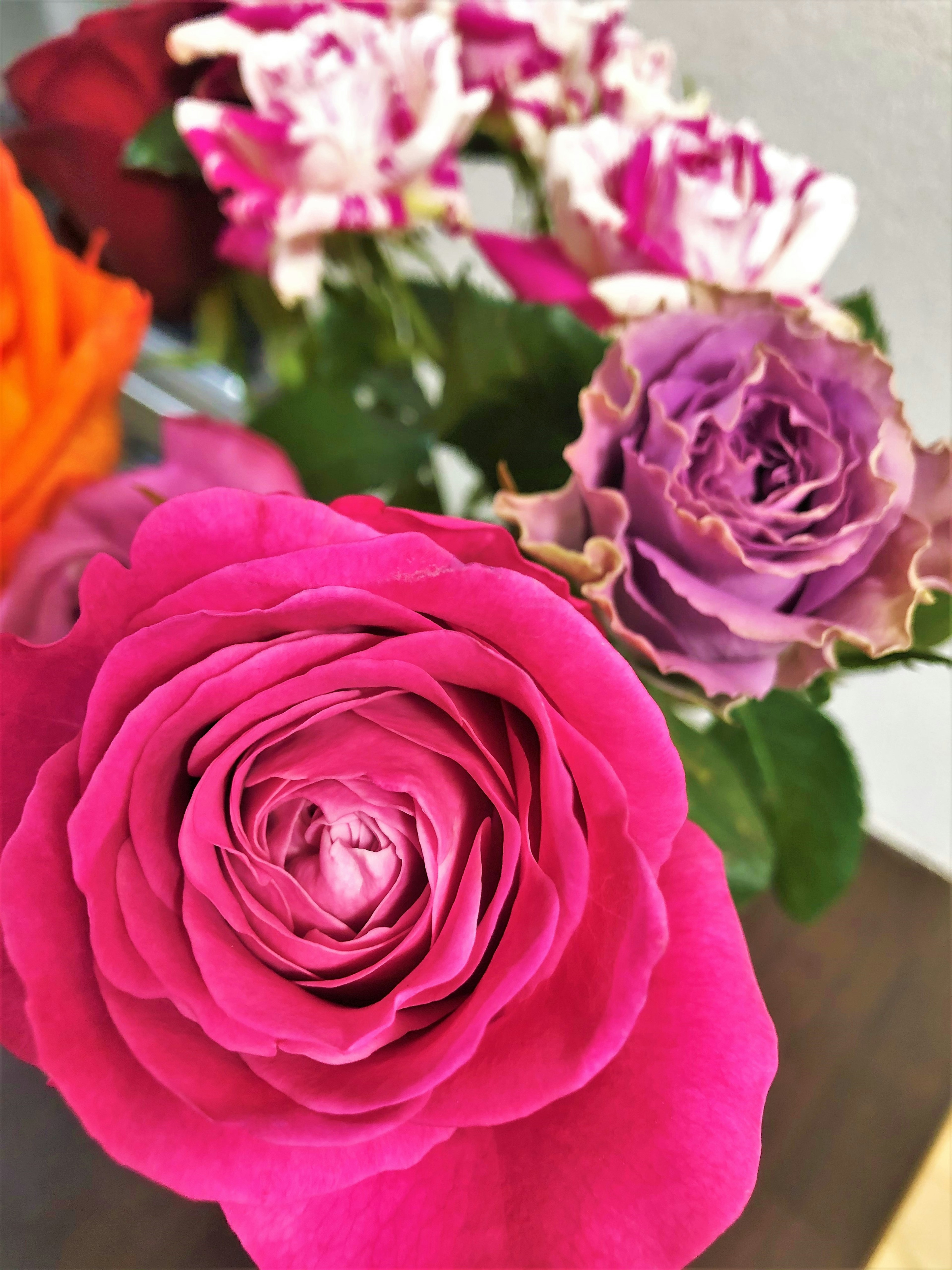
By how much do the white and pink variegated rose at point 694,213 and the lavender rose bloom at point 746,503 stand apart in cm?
3

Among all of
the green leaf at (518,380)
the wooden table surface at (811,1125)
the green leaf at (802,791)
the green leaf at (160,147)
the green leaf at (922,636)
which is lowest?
the wooden table surface at (811,1125)

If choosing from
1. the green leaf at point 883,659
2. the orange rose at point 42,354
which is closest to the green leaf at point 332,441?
the orange rose at point 42,354

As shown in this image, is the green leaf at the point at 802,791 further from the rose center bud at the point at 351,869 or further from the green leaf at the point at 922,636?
the rose center bud at the point at 351,869

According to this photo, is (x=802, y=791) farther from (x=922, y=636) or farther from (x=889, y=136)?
(x=889, y=136)

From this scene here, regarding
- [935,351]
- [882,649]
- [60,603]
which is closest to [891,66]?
[935,351]

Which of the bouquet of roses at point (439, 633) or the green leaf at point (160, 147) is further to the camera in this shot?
the green leaf at point (160, 147)

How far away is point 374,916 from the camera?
174 millimetres

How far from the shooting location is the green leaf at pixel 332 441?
381 millimetres

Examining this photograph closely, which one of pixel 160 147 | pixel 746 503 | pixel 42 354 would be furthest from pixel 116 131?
pixel 746 503

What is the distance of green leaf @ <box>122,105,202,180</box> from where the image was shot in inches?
12.9

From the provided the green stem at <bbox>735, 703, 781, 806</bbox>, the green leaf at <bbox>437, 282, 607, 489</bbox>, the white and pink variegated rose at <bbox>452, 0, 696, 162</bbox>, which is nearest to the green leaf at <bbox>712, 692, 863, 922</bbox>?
the green stem at <bbox>735, 703, 781, 806</bbox>

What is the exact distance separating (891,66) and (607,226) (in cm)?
12

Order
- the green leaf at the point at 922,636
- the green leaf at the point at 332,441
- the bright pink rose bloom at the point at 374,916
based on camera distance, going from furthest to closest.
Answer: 1. the green leaf at the point at 332,441
2. the green leaf at the point at 922,636
3. the bright pink rose bloom at the point at 374,916

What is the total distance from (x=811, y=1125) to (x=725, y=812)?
18cm
